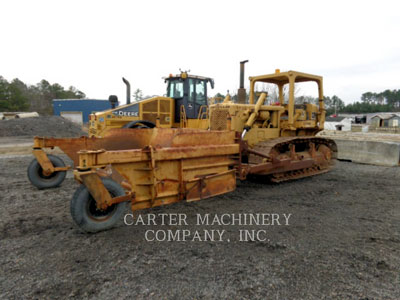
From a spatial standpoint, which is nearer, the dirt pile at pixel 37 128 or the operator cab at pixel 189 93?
the operator cab at pixel 189 93

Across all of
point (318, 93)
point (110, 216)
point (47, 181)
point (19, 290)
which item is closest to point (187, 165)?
point (110, 216)

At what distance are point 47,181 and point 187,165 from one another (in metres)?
3.48

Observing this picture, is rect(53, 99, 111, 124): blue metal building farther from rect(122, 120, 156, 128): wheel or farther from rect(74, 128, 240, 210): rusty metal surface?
rect(74, 128, 240, 210): rusty metal surface

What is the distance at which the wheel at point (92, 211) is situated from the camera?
136 inches

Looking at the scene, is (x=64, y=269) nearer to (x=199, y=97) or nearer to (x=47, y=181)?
(x=47, y=181)

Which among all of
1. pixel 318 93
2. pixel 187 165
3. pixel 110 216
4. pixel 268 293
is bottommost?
pixel 268 293

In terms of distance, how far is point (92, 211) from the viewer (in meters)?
3.69

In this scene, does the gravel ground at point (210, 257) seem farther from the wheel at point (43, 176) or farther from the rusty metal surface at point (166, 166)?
the wheel at point (43, 176)

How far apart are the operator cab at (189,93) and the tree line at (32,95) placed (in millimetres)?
41912

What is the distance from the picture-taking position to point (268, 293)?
254 centimetres

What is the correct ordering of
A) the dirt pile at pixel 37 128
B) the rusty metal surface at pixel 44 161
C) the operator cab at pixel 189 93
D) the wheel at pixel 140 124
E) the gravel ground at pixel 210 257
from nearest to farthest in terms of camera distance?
the gravel ground at pixel 210 257
the rusty metal surface at pixel 44 161
the wheel at pixel 140 124
the operator cab at pixel 189 93
the dirt pile at pixel 37 128

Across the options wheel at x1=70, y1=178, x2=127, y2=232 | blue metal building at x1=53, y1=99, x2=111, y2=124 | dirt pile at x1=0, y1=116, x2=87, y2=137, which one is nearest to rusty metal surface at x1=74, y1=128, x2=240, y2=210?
wheel at x1=70, y1=178, x2=127, y2=232

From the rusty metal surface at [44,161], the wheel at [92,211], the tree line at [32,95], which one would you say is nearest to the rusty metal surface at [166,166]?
the wheel at [92,211]

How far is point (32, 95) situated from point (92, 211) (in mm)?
60177
